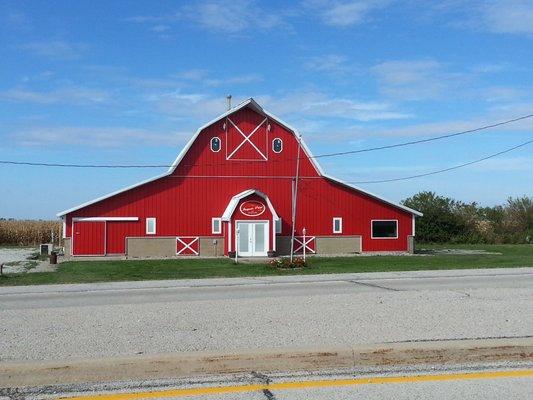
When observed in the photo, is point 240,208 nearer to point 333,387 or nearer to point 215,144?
point 215,144

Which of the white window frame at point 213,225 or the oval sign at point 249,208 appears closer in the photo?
the oval sign at point 249,208

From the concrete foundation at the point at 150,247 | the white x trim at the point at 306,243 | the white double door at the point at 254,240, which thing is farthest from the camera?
the white x trim at the point at 306,243

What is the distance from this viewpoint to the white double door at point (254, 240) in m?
40.0

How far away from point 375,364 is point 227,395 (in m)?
1.95

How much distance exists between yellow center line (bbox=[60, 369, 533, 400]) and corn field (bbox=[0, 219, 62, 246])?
57.0 meters

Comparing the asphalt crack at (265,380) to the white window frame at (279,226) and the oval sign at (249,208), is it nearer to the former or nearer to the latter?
the oval sign at (249,208)

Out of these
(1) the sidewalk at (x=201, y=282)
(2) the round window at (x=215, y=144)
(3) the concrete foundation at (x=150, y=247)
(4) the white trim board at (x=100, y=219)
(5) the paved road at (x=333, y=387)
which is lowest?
(5) the paved road at (x=333, y=387)

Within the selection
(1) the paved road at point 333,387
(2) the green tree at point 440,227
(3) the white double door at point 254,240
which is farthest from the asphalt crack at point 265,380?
(2) the green tree at point 440,227

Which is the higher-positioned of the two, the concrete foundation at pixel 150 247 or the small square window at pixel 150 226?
the small square window at pixel 150 226

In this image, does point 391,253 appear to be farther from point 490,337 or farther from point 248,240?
point 490,337

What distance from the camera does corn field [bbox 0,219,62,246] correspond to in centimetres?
6203

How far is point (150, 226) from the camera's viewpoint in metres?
40.4

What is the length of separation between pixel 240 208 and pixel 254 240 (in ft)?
6.58

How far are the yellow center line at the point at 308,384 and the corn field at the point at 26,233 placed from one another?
57.0m
